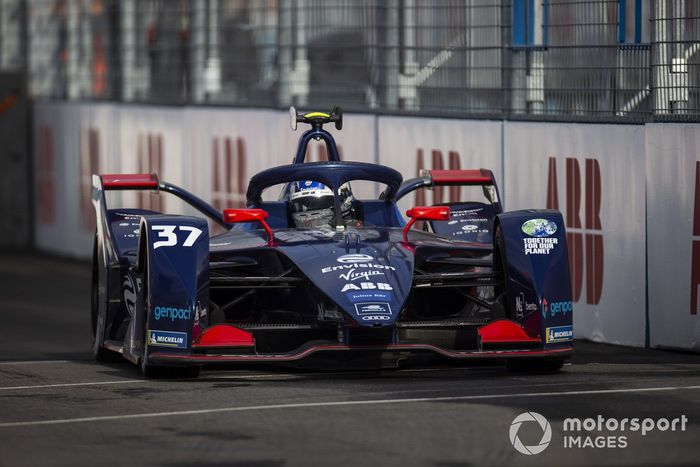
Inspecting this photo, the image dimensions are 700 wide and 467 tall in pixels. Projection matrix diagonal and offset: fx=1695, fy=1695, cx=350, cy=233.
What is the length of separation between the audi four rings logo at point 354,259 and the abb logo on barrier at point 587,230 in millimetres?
2771

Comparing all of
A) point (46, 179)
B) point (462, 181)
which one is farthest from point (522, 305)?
point (46, 179)

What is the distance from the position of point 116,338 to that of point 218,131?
836 cm

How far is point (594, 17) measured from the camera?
1311 cm

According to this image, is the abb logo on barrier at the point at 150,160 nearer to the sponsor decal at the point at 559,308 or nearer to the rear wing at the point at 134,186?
the rear wing at the point at 134,186

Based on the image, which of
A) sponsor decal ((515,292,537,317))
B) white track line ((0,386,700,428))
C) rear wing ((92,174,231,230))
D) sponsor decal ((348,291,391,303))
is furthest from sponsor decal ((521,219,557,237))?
rear wing ((92,174,231,230))

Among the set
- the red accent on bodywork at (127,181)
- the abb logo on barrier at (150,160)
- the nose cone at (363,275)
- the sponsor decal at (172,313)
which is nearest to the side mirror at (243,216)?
the nose cone at (363,275)

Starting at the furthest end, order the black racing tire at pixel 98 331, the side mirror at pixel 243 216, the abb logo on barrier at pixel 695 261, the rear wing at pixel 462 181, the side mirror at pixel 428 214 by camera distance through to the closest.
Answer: the rear wing at pixel 462 181 < the black racing tire at pixel 98 331 < the abb logo on barrier at pixel 695 261 < the side mirror at pixel 428 214 < the side mirror at pixel 243 216

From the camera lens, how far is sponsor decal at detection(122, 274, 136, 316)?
10961mm

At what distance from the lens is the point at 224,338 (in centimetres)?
980

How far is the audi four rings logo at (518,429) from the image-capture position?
739cm

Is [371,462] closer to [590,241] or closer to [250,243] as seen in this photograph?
[250,243]

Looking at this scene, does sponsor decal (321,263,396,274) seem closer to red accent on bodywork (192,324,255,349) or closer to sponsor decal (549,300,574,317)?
red accent on bodywork (192,324,255,349)

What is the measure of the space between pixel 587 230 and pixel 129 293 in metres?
3.60

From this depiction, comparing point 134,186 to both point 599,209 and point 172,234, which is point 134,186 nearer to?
point 172,234
